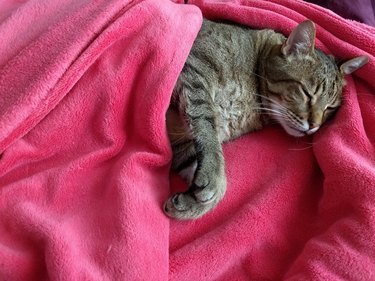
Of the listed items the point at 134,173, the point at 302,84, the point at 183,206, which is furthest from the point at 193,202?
the point at 302,84

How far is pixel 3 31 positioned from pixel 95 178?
1.56 ft

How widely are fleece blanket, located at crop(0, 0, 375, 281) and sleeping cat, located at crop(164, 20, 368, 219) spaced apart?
7 cm

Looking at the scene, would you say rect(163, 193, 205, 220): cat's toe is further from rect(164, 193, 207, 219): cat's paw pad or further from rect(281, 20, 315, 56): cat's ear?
rect(281, 20, 315, 56): cat's ear

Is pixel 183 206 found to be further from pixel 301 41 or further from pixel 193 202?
pixel 301 41

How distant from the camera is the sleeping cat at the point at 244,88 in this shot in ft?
4.32

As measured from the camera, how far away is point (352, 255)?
1056 mm

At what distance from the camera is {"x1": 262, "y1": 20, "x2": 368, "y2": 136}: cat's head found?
141cm

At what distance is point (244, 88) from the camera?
1452mm

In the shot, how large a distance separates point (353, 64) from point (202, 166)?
58 cm

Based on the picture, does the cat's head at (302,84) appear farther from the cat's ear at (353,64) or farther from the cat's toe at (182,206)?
the cat's toe at (182,206)

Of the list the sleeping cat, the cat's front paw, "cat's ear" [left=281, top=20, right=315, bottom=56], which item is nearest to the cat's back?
the sleeping cat

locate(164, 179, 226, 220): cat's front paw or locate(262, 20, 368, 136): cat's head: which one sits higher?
locate(262, 20, 368, 136): cat's head

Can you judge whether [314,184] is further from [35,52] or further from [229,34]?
[35,52]

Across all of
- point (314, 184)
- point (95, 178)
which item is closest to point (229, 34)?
point (314, 184)
